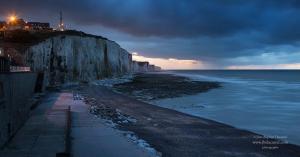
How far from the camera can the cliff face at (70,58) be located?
63.6m

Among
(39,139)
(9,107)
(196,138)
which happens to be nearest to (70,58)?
(196,138)

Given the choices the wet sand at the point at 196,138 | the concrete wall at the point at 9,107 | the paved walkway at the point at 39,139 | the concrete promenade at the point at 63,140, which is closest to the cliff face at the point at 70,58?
the wet sand at the point at 196,138

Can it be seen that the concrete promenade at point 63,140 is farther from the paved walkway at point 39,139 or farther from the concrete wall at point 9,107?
the concrete wall at point 9,107

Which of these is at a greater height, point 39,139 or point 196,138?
point 39,139

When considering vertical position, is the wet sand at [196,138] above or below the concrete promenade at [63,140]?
below

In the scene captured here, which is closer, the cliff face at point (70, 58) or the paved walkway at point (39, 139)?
the paved walkway at point (39, 139)

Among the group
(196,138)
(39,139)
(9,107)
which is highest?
(9,107)

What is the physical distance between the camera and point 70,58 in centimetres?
7206

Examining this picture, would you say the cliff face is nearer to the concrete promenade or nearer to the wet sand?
the wet sand

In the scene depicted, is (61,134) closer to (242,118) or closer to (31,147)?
(31,147)

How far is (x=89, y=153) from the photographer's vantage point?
12.6 metres

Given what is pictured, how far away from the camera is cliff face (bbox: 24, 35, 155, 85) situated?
63572 mm

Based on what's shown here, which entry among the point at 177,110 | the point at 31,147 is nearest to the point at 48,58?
the point at 177,110

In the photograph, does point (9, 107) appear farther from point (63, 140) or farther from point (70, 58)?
point (70, 58)
